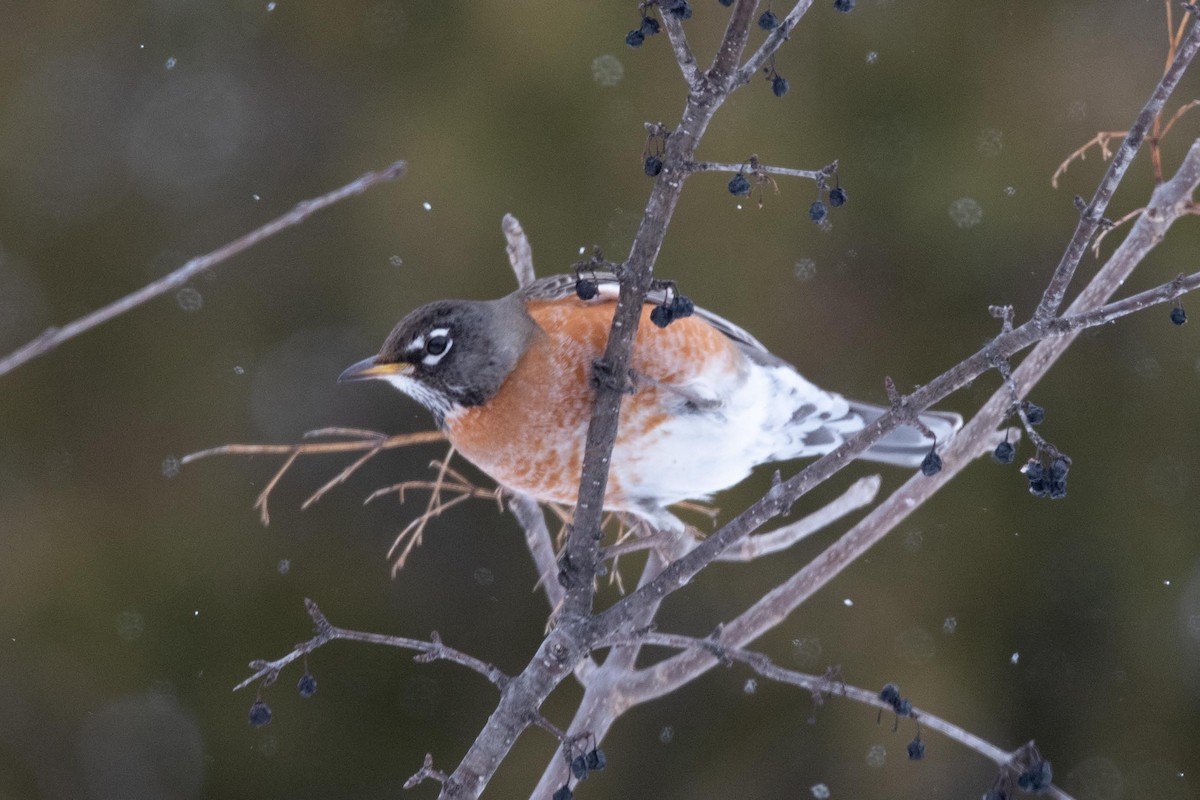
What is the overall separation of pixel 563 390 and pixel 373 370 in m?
0.39

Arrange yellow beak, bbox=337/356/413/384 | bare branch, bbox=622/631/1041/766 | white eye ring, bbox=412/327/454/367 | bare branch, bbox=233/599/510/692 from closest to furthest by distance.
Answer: bare branch, bbox=622/631/1041/766 → bare branch, bbox=233/599/510/692 → yellow beak, bbox=337/356/413/384 → white eye ring, bbox=412/327/454/367

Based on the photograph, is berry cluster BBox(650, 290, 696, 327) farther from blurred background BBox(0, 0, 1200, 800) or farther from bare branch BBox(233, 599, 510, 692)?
blurred background BBox(0, 0, 1200, 800)

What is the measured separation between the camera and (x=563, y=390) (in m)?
2.35

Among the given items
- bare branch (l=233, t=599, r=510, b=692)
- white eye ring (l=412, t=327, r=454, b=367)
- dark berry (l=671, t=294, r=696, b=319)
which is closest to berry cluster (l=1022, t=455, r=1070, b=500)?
dark berry (l=671, t=294, r=696, b=319)

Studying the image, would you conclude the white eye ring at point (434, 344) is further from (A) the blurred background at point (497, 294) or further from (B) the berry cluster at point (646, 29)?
(A) the blurred background at point (497, 294)

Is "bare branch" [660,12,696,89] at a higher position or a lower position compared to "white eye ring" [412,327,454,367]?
higher

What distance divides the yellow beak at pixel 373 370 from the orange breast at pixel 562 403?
0.54 ft

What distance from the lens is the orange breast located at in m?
2.35

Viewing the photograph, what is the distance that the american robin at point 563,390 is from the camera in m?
2.36

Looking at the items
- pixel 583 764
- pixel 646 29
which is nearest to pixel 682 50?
pixel 646 29

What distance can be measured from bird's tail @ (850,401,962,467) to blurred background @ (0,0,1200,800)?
1.01 meters

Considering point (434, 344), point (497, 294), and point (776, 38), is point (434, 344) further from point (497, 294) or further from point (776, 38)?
point (497, 294)

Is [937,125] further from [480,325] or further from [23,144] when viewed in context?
[23,144]

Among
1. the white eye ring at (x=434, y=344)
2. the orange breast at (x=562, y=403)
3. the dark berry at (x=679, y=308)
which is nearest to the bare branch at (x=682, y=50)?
the dark berry at (x=679, y=308)
